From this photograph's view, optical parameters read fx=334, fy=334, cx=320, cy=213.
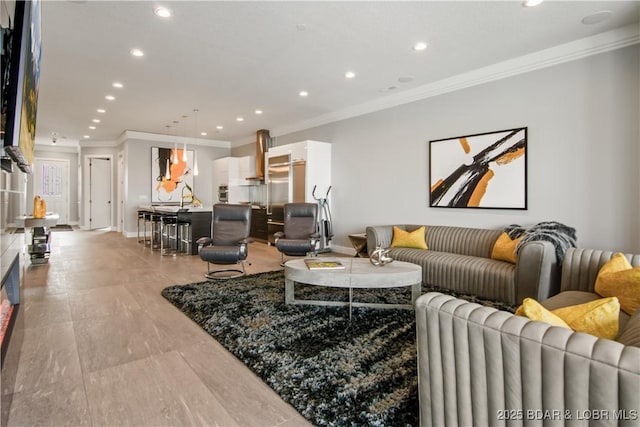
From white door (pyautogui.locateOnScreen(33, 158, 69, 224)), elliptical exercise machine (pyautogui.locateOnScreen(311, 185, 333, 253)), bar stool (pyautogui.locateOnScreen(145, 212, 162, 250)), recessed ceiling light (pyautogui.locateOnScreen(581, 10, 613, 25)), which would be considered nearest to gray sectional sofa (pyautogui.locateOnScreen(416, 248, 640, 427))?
recessed ceiling light (pyautogui.locateOnScreen(581, 10, 613, 25))

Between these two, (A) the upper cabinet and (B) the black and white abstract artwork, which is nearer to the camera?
(B) the black and white abstract artwork

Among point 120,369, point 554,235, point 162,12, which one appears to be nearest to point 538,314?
point 120,369

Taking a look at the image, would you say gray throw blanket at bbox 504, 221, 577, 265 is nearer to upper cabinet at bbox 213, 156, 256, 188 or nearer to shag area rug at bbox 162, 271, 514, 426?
shag area rug at bbox 162, 271, 514, 426

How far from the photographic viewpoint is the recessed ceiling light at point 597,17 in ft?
10.1

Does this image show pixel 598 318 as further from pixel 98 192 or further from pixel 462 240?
pixel 98 192

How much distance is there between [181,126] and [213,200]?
8.40 ft

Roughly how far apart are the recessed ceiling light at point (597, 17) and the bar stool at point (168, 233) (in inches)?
255

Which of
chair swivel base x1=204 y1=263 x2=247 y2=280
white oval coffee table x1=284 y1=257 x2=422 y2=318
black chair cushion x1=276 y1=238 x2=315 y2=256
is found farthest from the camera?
black chair cushion x1=276 y1=238 x2=315 y2=256

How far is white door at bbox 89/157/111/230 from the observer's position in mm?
10758

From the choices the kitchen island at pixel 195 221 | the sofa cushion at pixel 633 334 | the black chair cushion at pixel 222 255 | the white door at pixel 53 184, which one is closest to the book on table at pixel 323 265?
the black chair cushion at pixel 222 255

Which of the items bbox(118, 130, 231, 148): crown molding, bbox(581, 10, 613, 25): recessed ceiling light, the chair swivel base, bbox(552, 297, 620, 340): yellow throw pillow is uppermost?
bbox(118, 130, 231, 148): crown molding

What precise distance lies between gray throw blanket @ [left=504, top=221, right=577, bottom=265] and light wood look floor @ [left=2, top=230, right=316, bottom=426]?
9.38 feet

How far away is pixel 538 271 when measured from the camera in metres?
3.08

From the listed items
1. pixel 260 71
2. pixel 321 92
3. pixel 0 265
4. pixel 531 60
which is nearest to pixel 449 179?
pixel 531 60
